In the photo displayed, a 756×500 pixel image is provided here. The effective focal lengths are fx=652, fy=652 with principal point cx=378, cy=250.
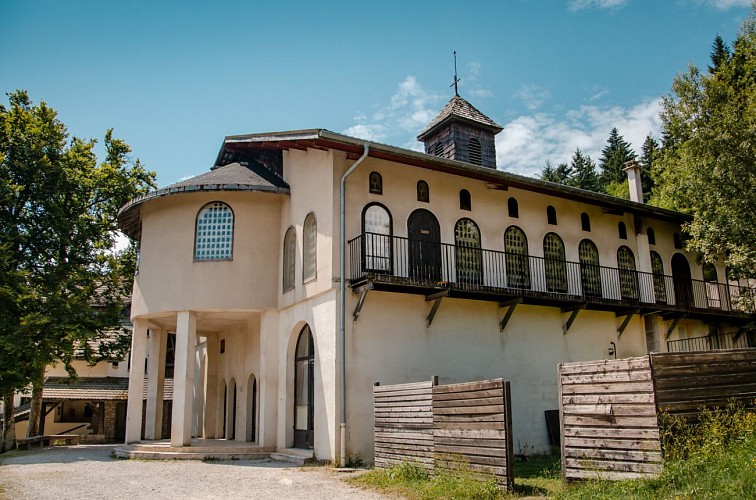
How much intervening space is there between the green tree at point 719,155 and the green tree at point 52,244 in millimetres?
19343

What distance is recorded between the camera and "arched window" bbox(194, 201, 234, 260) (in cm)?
1848

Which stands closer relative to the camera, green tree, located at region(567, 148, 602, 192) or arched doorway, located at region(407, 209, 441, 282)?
arched doorway, located at region(407, 209, 441, 282)

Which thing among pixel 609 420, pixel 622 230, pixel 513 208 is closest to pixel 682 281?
pixel 622 230

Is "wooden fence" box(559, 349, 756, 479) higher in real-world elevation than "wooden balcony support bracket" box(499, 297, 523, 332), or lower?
lower

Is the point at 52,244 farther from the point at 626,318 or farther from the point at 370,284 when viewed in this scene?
the point at 626,318

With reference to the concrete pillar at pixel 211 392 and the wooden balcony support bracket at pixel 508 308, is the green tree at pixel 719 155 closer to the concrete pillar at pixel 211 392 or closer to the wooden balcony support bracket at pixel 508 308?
the wooden balcony support bracket at pixel 508 308

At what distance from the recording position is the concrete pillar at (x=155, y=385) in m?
21.0

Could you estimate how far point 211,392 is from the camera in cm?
2384

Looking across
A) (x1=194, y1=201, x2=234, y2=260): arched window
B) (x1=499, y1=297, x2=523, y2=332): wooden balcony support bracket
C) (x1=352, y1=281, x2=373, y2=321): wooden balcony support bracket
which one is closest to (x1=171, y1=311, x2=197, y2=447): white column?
(x1=194, y1=201, x2=234, y2=260): arched window

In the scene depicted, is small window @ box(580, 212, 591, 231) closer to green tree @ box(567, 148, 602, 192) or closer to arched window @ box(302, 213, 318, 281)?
arched window @ box(302, 213, 318, 281)

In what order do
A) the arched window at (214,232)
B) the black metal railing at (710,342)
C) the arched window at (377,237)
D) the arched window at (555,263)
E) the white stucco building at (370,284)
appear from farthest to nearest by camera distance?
the black metal railing at (710,342)
the arched window at (555,263)
the arched window at (214,232)
the arched window at (377,237)
the white stucco building at (370,284)

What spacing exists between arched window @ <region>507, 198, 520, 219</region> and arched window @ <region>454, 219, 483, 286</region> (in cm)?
144

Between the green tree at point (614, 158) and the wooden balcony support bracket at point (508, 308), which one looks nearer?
the wooden balcony support bracket at point (508, 308)

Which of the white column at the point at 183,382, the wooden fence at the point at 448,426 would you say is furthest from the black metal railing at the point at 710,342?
the white column at the point at 183,382
